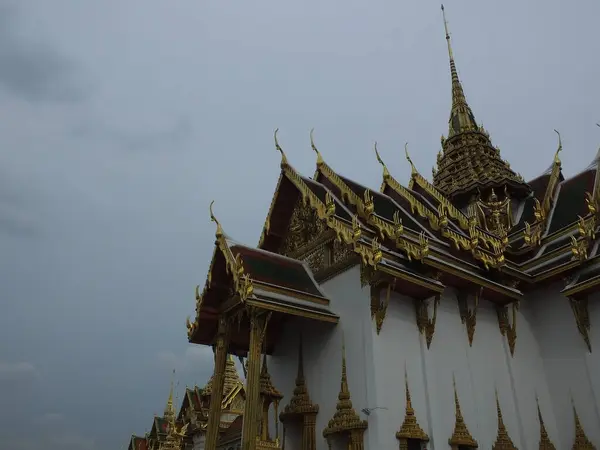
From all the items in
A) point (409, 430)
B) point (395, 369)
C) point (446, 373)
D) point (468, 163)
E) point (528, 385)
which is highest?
point (468, 163)

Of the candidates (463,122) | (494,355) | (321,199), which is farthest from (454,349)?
(463,122)

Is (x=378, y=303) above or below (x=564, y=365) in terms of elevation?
above

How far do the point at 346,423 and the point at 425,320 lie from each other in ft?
6.65

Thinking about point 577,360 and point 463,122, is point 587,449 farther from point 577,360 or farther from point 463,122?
point 463,122

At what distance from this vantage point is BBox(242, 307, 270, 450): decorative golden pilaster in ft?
23.8

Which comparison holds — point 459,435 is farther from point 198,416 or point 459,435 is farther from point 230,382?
point 198,416

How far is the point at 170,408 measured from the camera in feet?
63.3

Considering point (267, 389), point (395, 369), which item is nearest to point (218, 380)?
point (267, 389)

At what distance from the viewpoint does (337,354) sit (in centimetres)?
832

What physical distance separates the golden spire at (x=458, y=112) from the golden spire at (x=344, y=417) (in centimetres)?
1095

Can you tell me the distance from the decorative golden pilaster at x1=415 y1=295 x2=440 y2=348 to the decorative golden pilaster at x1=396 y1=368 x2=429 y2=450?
3.44ft

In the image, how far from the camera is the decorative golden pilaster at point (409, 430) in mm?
7410

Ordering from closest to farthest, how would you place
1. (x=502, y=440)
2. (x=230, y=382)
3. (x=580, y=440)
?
(x=502, y=440), (x=580, y=440), (x=230, y=382)

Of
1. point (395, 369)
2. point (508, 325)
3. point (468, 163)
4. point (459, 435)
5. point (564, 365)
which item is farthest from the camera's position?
point (468, 163)
